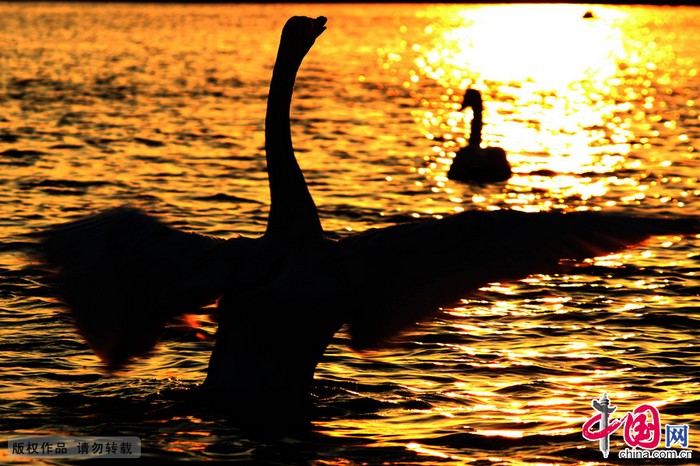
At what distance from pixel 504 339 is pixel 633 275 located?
4.16 m

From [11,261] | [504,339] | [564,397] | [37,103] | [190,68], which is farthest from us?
[190,68]

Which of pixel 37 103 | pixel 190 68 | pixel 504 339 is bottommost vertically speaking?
pixel 504 339

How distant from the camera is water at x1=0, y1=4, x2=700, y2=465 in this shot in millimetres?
11156

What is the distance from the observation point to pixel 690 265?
18.3 m

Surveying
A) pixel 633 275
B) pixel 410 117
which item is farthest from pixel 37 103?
pixel 633 275

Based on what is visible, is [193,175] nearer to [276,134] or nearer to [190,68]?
[276,134]

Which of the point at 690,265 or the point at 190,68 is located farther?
the point at 190,68

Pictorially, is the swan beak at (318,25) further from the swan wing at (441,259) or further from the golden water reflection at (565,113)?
the golden water reflection at (565,113)

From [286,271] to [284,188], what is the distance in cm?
69

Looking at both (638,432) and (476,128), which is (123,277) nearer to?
(638,432)

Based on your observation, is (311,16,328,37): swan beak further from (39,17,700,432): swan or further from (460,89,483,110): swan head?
(460,89,483,110): swan head

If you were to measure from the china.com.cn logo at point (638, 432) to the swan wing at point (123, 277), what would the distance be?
3374 mm

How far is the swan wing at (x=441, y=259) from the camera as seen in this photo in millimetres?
10078

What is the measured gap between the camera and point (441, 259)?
405 inches
